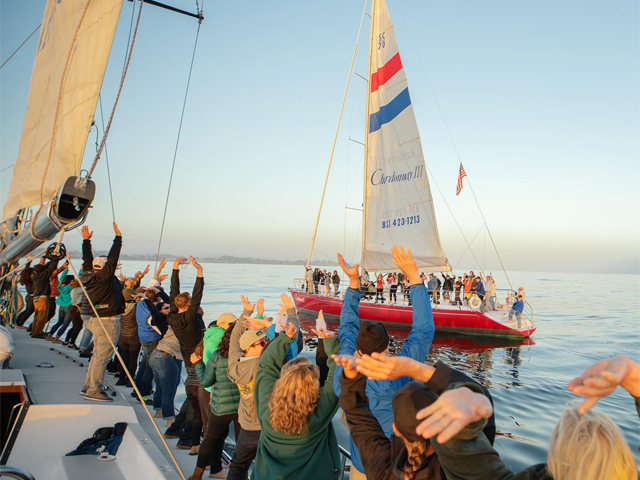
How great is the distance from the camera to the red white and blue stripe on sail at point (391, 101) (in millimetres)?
17875

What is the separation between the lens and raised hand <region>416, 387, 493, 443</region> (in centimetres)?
106

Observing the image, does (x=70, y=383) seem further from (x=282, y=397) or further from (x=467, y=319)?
(x=467, y=319)

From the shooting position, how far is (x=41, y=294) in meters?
9.27

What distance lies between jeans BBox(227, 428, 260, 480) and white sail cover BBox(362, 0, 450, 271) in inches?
577

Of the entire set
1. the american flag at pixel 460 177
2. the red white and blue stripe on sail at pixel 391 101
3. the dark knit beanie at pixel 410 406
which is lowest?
the dark knit beanie at pixel 410 406

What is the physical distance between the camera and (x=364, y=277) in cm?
1861

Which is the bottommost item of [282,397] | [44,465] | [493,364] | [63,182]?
[493,364]

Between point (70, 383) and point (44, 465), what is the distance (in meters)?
1.92

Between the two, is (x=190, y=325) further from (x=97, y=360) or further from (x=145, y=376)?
(x=145, y=376)

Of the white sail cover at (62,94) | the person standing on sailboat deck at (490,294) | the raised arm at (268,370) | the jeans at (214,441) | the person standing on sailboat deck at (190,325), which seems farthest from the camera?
the person standing on sailboat deck at (490,294)

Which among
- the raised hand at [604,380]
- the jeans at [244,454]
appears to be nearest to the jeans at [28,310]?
the jeans at [244,454]

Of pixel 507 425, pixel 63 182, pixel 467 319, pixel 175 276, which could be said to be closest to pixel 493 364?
pixel 467 319

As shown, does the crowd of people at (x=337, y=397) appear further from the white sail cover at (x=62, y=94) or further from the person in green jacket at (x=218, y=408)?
the white sail cover at (x=62, y=94)

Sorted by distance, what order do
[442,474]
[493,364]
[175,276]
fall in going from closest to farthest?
1. [442,474]
2. [175,276]
3. [493,364]
